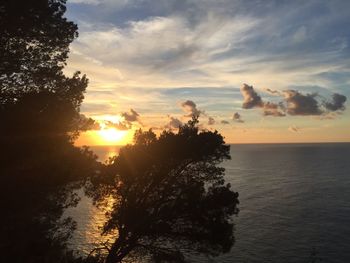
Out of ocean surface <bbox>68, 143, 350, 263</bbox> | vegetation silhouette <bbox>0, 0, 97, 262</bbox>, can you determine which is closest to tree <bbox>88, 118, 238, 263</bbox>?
vegetation silhouette <bbox>0, 0, 97, 262</bbox>

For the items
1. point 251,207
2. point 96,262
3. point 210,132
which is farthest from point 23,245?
point 251,207

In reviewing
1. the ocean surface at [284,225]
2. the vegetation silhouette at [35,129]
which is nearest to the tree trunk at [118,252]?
the vegetation silhouette at [35,129]

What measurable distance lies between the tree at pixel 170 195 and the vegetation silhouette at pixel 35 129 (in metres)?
6.01

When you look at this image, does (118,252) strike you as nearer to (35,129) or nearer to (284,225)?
(35,129)

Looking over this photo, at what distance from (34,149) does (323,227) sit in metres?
69.7

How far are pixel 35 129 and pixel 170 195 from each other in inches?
442

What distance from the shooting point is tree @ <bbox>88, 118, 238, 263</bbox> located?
80.1ft

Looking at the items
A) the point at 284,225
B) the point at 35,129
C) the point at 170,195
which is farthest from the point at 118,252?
the point at 284,225

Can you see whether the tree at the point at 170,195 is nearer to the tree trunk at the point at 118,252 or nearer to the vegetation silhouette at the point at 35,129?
the tree trunk at the point at 118,252

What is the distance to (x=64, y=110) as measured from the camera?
18.9 meters

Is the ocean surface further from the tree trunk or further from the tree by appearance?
the tree trunk

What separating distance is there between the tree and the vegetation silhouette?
601cm

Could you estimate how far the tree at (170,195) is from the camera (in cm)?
2441

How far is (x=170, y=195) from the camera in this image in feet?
Result: 84.3
